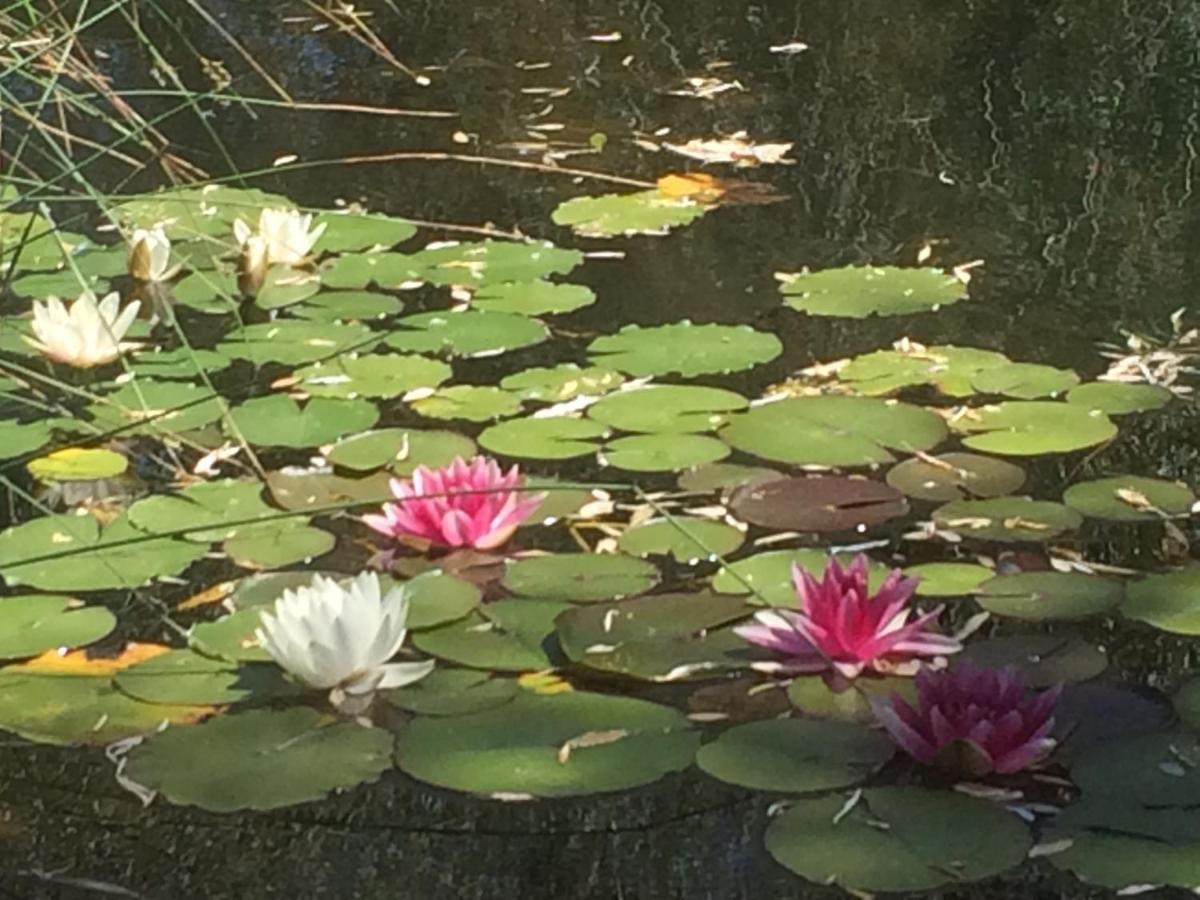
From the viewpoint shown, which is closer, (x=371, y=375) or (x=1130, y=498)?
(x=1130, y=498)

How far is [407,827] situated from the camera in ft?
3.21

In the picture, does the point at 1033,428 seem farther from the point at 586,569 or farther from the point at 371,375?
the point at 371,375

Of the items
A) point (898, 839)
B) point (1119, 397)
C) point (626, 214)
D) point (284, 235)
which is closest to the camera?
point (898, 839)

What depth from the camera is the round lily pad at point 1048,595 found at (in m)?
1.16

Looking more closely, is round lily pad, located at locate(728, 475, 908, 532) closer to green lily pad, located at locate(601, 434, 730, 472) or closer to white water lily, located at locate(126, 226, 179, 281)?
green lily pad, located at locate(601, 434, 730, 472)

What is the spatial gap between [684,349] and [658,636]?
0.53 metres

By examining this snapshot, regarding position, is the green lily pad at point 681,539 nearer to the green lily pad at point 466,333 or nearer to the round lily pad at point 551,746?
the round lily pad at point 551,746

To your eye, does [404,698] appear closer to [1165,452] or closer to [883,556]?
[883,556]

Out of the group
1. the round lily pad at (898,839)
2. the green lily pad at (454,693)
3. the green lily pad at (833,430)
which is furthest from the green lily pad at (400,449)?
the round lily pad at (898,839)

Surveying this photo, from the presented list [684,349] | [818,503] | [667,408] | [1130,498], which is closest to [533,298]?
[684,349]

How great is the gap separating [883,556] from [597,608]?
0.70 feet

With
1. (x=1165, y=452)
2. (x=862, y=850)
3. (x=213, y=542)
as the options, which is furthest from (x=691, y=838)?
(x=1165, y=452)

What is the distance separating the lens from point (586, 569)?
124 cm

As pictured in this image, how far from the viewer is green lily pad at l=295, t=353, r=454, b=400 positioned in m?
1.57
